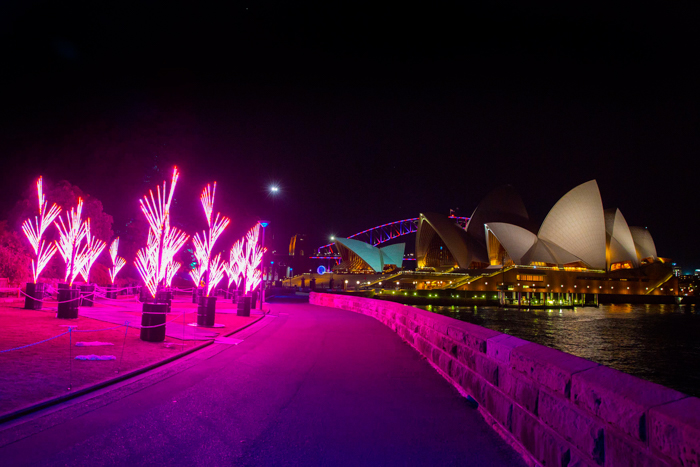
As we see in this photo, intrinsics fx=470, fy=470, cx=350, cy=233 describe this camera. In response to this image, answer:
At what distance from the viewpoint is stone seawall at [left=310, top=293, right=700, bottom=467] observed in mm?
2527

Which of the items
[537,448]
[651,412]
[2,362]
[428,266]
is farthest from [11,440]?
[428,266]

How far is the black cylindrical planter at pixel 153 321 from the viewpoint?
36.9 feet

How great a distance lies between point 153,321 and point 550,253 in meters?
67.4

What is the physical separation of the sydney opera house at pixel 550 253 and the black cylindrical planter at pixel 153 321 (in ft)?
178

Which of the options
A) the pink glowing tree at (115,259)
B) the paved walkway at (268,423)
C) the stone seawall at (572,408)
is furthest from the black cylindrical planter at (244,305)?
the pink glowing tree at (115,259)

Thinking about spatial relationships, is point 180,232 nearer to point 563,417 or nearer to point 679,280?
point 563,417

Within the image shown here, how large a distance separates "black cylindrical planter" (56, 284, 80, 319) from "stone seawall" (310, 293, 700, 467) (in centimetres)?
1421

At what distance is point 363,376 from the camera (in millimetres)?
8219

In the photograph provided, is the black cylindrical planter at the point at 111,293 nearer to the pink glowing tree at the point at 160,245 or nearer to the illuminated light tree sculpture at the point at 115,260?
the pink glowing tree at the point at 160,245

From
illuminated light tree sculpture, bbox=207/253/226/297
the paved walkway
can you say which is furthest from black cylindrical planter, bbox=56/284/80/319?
the paved walkway

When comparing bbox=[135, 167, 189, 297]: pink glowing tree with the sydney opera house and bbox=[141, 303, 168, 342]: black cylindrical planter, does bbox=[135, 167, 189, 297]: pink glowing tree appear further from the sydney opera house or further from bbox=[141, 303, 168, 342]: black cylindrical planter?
the sydney opera house

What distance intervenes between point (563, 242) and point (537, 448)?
71.1 m

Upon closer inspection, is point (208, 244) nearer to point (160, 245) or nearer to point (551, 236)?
point (160, 245)

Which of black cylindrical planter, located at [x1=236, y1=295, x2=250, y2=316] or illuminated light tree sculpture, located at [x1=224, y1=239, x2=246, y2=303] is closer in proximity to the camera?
black cylindrical planter, located at [x1=236, y1=295, x2=250, y2=316]
